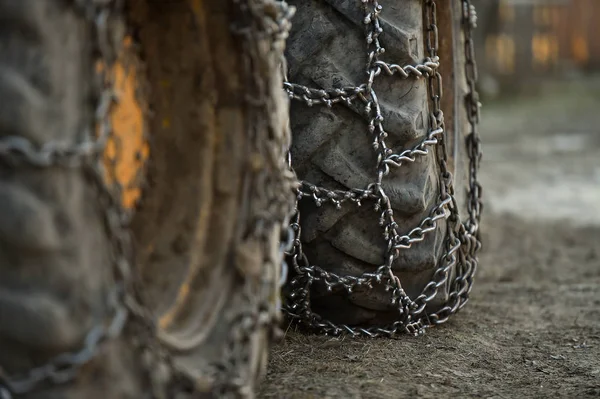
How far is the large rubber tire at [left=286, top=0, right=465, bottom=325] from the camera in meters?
2.14

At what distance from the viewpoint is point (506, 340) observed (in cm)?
249

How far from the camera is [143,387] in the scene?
1.29 meters

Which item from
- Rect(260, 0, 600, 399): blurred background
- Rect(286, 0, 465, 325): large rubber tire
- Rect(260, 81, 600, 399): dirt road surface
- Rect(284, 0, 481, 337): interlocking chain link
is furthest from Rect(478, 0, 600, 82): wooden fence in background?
Rect(286, 0, 465, 325): large rubber tire

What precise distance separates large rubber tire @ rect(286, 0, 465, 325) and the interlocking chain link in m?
0.02

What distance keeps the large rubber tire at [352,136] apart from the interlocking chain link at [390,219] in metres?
0.02

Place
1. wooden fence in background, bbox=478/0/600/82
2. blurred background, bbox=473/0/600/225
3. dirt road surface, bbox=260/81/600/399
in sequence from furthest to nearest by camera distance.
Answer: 1. wooden fence in background, bbox=478/0/600/82
2. blurred background, bbox=473/0/600/225
3. dirt road surface, bbox=260/81/600/399

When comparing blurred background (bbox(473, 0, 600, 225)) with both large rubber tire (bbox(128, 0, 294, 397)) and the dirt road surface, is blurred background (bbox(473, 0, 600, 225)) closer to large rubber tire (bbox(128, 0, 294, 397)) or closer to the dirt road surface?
the dirt road surface

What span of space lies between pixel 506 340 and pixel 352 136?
30.7 inches

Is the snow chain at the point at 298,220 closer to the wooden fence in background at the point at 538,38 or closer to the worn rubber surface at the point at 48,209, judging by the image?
the worn rubber surface at the point at 48,209

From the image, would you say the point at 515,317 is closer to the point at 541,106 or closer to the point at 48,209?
the point at 48,209

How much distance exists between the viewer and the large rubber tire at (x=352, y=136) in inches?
84.2

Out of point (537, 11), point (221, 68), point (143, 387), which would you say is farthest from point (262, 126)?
point (537, 11)

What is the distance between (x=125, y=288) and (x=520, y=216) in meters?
4.13

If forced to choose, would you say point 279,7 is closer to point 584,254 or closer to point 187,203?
point 187,203
